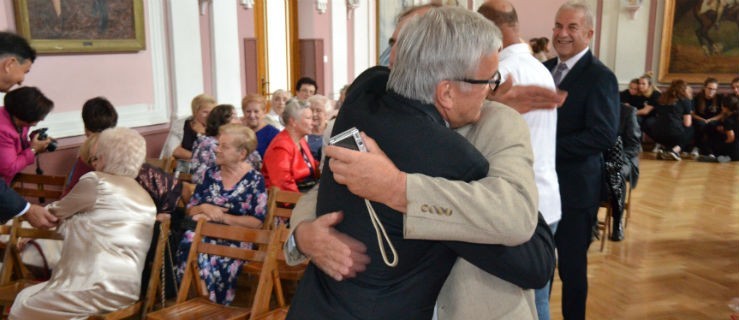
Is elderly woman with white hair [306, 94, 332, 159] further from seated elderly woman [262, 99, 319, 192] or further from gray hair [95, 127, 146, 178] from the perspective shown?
gray hair [95, 127, 146, 178]

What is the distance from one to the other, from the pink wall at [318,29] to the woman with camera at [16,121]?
5786mm

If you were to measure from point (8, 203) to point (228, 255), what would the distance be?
1.06 metres

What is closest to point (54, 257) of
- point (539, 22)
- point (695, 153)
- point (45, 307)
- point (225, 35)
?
point (45, 307)

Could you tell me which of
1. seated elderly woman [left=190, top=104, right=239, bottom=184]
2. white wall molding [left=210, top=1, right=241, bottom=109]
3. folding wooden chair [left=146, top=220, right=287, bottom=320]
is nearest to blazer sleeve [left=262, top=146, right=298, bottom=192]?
seated elderly woman [left=190, top=104, right=239, bottom=184]

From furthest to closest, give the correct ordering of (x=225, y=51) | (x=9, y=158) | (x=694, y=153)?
(x=694, y=153) < (x=225, y=51) < (x=9, y=158)

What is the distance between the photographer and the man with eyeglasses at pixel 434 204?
1.13 meters

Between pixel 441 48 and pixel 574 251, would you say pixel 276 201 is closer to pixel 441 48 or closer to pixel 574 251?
pixel 574 251

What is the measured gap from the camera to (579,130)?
9.65 ft

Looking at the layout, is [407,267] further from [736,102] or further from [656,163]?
[736,102]

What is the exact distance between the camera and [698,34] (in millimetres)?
12352

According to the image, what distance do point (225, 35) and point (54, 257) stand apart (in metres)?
4.41

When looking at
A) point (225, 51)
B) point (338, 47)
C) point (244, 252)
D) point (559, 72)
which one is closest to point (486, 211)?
point (559, 72)

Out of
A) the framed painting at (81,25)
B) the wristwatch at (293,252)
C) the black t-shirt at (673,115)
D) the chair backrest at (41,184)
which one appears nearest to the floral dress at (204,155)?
the chair backrest at (41,184)

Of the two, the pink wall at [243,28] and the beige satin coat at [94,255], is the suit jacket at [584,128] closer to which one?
the beige satin coat at [94,255]
